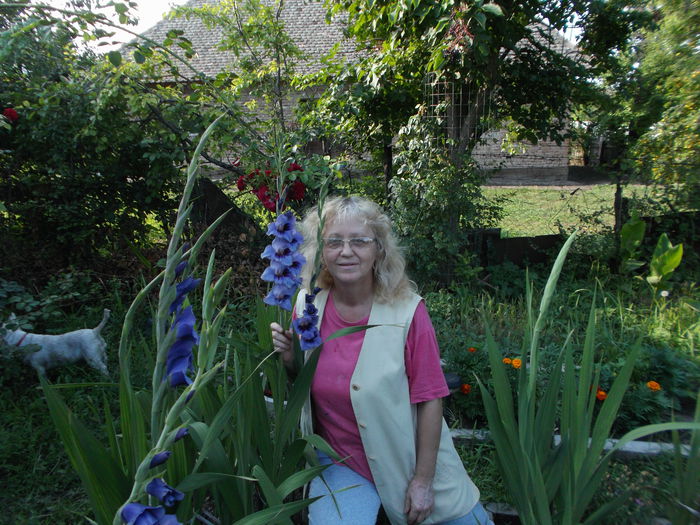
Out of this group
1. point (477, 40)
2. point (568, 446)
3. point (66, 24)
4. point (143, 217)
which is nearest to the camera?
point (568, 446)

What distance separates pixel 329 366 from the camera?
5.56 ft

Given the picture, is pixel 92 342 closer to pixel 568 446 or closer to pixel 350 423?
pixel 350 423

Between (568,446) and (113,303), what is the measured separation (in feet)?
11.3

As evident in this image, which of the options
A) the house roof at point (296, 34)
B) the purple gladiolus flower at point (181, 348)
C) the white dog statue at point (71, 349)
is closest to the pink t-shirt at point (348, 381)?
the purple gladiolus flower at point (181, 348)

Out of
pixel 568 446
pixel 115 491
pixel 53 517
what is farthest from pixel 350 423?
pixel 53 517

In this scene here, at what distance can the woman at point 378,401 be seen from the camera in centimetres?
159

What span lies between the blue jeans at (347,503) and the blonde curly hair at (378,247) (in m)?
0.60

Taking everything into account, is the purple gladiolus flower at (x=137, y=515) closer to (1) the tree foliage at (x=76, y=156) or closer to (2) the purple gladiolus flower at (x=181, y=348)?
(2) the purple gladiolus flower at (x=181, y=348)

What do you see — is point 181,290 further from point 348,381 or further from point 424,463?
point 424,463

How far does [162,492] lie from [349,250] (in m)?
1.07

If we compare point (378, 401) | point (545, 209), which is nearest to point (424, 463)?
point (378, 401)

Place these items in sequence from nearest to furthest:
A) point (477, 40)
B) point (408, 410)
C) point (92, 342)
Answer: point (408, 410), point (92, 342), point (477, 40)

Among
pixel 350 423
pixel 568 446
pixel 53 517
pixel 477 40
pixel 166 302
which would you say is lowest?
pixel 53 517

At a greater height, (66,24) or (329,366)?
(66,24)
